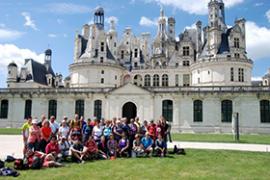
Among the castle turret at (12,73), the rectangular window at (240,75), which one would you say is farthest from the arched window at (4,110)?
the rectangular window at (240,75)

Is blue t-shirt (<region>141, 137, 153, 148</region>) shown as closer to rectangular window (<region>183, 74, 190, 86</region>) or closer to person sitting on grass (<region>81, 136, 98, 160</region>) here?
person sitting on grass (<region>81, 136, 98, 160</region>)

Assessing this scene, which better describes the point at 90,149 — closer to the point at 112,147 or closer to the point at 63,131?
the point at 112,147

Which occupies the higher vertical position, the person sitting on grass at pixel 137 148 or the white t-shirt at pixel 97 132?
the white t-shirt at pixel 97 132

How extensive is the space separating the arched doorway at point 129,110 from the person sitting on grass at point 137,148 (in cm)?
2472

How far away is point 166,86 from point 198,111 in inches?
266

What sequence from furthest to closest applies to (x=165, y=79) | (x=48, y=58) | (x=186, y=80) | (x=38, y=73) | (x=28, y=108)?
(x=48, y=58) < (x=38, y=73) < (x=165, y=79) < (x=186, y=80) < (x=28, y=108)

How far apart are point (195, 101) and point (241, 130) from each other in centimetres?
681

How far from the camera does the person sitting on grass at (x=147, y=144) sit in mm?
13719

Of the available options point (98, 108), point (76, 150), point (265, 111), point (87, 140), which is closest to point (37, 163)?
point (76, 150)

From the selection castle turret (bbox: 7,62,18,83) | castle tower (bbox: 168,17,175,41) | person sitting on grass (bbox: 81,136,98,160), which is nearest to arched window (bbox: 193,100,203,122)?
castle tower (bbox: 168,17,175,41)

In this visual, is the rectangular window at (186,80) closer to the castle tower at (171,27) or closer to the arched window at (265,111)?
the castle tower at (171,27)

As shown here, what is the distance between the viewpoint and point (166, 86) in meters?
40.8

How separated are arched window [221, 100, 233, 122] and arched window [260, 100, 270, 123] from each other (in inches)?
146

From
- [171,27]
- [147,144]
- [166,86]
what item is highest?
[171,27]
